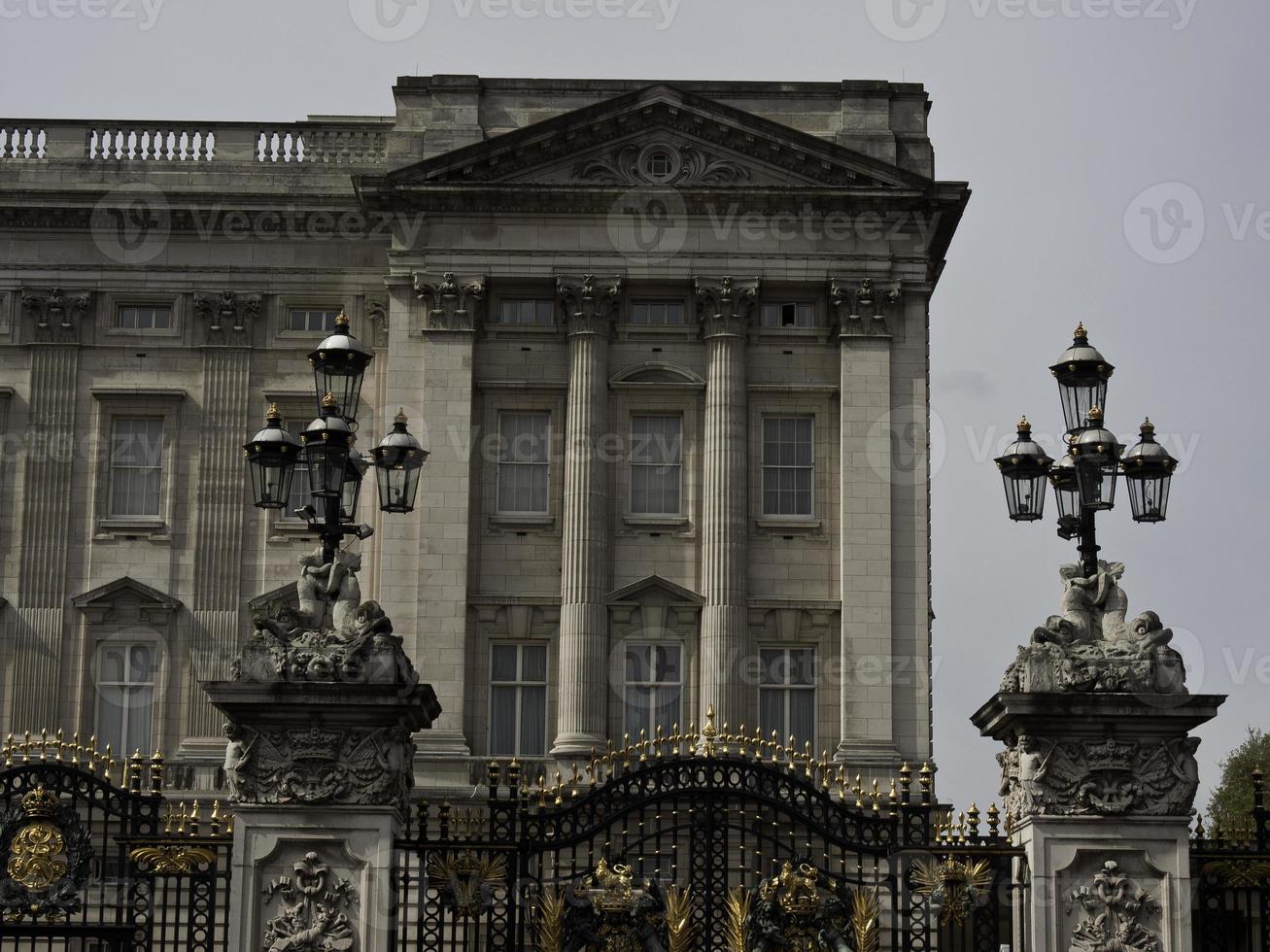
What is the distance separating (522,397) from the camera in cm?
5034

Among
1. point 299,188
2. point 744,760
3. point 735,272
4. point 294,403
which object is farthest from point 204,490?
point 744,760

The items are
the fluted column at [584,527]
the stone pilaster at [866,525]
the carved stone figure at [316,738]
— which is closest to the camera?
the carved stone figure at [316,738]

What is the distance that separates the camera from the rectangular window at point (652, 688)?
48531mm

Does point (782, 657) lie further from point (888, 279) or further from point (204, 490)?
point (204, 490)

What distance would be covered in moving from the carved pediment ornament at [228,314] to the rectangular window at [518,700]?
870 centimetres

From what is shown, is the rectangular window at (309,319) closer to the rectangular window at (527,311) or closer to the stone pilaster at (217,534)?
the stone pilaster at (217,534)

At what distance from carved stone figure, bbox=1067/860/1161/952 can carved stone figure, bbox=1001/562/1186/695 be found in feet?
5.44

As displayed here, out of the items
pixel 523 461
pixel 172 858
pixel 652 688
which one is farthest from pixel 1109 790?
pixel 523 461

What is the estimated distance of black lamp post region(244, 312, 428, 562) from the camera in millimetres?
22672

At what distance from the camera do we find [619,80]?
51.1 meters

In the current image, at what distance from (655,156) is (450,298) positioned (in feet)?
16.9

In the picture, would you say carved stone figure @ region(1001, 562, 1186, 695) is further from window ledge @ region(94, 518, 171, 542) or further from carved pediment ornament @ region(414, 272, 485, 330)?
window ledge @ region(94, 518, 171, 542)

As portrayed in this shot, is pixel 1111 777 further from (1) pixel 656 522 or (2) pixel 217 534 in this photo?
(2) pixel 217 534

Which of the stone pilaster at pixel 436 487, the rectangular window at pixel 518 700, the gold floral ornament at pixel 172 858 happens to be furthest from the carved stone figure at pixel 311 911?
the rectangular window at pixel 518 700
